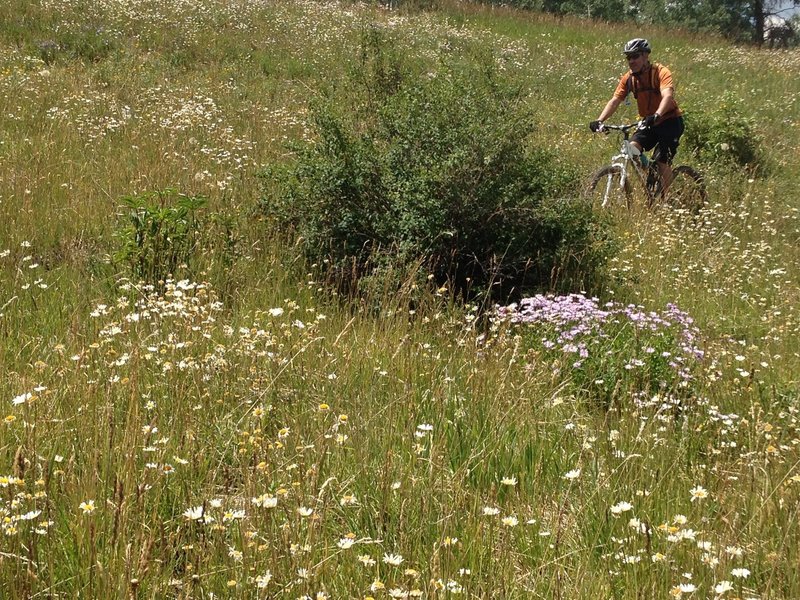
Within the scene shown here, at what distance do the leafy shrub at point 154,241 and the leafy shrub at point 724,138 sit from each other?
8.02 metres

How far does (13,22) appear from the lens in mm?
13906

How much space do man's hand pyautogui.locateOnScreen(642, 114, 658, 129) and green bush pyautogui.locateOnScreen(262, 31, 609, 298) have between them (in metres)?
2.73

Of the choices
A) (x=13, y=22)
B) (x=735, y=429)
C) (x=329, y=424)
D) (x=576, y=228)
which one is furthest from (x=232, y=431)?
(x=13, y=22)

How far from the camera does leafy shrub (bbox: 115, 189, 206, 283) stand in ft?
15.9

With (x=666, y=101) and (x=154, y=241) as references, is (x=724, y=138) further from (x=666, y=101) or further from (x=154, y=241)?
(x=154, y=241)

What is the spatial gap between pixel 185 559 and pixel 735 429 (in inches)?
90.8

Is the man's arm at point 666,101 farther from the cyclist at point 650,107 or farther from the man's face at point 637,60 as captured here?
the man's face at point 637,60

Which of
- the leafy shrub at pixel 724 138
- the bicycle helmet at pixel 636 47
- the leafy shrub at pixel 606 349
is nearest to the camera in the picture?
the leafy shrub at pixel 606 349

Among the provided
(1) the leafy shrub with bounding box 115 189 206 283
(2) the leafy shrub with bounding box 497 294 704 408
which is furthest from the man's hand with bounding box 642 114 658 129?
(1) the leafy shrub with bounding box 115 189 206 283

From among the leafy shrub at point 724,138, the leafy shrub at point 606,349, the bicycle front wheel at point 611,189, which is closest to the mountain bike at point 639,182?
the bicycle front wheel at point 611,189

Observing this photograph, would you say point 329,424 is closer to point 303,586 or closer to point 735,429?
point 303,586

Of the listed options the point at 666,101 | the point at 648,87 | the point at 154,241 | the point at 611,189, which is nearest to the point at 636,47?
the point at 648,87

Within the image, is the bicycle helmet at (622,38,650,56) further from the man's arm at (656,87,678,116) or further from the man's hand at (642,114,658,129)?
the man's hand at (642,114,658,129)

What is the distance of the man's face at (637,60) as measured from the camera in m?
7.98
